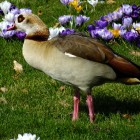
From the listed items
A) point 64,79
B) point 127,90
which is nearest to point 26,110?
point 64,79

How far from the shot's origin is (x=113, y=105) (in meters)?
7.97

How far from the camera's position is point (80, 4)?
11797 millimetres

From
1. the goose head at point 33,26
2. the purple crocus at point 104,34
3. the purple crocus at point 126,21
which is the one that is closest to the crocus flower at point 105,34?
the purple crocus at point 104,34

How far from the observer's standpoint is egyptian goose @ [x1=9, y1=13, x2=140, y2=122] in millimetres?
6969

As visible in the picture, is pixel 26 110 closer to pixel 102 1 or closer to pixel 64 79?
pixel 64 79

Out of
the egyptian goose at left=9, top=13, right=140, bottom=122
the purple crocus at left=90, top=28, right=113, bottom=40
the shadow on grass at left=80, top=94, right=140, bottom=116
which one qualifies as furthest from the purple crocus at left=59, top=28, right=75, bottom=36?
the egyptian goose at left=9, top=13, right=140, bottom=122

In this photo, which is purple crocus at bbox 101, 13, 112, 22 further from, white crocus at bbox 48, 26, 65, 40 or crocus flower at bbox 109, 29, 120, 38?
white crocus at bbox 48, 26, 65, 40

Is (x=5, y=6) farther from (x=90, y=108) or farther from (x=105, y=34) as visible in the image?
(x=90, y=108)

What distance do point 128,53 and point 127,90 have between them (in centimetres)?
147

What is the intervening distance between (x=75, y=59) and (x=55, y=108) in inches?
40.9

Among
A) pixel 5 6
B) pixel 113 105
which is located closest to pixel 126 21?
pixel 5 6

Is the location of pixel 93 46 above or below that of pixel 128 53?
above

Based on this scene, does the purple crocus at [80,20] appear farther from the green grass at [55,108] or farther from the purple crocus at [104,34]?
the green grass at [55,108]

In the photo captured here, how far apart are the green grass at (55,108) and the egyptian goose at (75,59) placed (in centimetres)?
34
